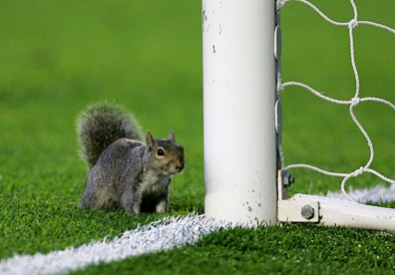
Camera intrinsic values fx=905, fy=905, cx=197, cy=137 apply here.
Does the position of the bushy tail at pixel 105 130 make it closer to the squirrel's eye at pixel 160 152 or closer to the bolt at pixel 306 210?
the squirrel's eye at pixel 160 152

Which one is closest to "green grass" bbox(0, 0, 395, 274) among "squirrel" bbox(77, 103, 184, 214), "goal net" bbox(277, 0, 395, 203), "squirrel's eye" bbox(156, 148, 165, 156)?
"goal net" bbox(277, 0, 395, 203)

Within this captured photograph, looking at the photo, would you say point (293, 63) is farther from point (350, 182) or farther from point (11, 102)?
point (350, 182)

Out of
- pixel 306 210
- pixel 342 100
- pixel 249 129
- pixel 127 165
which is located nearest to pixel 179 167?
pixel 127 165

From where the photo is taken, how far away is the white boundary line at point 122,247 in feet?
9.92

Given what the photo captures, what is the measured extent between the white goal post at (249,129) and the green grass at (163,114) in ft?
0.32

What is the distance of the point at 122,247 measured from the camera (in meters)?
3.35

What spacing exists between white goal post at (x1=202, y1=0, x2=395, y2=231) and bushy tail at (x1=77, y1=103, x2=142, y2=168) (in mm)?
1375

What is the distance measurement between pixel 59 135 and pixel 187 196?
3850 millimetres

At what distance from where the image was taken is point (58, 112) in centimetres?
1017

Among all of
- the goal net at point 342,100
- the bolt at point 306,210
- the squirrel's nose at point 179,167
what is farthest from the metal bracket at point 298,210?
the squirrel's nose at point 179,167

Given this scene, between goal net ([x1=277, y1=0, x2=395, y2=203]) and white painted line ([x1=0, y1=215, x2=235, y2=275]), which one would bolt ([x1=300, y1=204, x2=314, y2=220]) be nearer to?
goal net ([x1=277, y1=0, x2=395, y2=203])

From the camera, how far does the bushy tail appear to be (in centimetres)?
517

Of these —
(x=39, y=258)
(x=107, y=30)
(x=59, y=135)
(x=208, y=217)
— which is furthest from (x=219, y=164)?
(x=107, y=30)

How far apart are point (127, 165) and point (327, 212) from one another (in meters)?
1.15
